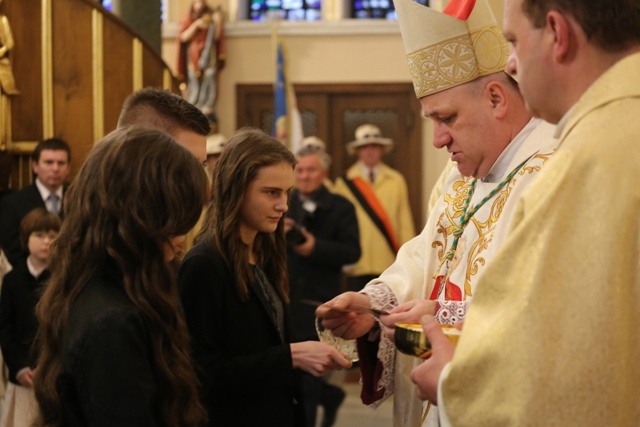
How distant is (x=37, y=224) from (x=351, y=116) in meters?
7.55

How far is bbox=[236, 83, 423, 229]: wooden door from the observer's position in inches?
470

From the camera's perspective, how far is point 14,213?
225 inches

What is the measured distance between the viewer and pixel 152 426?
189 cm

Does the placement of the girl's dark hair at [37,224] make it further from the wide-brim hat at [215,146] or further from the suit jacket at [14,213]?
the wide-brim hat at [215,146]

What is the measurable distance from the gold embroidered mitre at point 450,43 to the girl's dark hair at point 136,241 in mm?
1240

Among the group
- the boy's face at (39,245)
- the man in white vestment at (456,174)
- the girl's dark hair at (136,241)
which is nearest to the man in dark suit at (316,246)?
the boy's face at (39,245)

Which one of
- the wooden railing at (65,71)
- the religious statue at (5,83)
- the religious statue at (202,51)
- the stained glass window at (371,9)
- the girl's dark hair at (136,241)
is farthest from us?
the stained glass window at (371,9)

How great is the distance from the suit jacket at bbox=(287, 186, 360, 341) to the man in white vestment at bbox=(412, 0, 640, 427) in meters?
4.23

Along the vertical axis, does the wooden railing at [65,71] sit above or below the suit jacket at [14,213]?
above

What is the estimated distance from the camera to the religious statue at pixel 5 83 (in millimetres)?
6203

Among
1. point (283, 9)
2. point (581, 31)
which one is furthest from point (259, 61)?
point (581, 31)

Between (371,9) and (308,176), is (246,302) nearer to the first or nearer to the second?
(308,176)

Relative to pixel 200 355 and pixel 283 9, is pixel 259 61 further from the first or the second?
pixel 200 355

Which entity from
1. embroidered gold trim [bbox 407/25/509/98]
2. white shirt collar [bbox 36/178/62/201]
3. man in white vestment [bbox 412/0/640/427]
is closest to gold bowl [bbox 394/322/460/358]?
man in white vestment [bbox 412/0/640/427]
